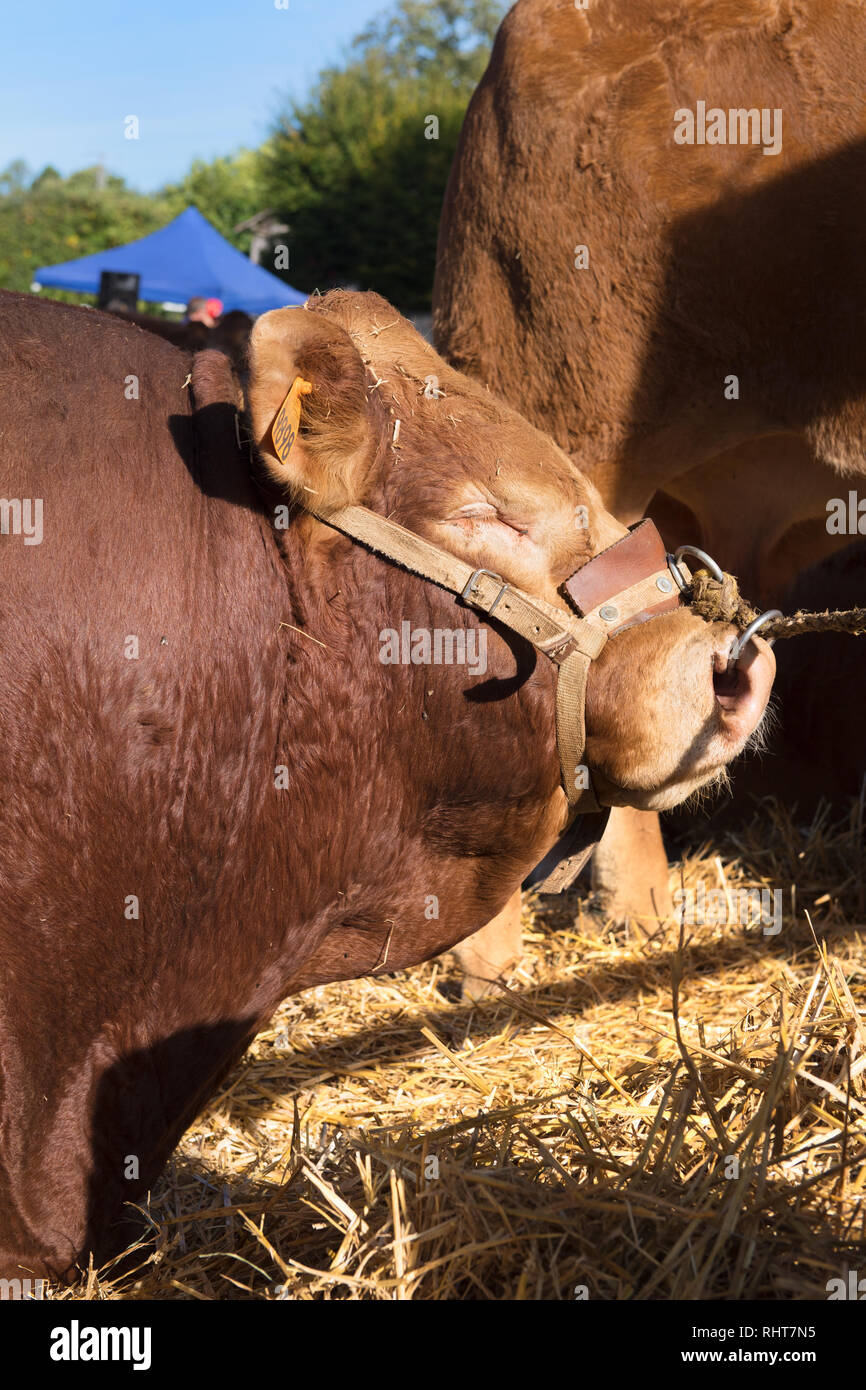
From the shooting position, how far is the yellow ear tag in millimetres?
1927

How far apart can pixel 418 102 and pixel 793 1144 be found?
3148 cm

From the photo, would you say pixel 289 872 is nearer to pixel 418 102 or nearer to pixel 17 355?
pixel 17 355

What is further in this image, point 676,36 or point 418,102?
point 418,102

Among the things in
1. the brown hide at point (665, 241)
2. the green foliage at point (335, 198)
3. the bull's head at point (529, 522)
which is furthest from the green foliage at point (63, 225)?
the bull's head at point (529, 522)

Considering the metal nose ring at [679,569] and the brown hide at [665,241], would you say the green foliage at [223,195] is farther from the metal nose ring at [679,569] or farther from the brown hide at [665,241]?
the metal nose ring at [679,569]

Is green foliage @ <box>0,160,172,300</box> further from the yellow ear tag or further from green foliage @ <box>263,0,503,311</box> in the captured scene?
the yellow ear tag

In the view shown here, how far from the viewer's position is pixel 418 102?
29953 millimetres

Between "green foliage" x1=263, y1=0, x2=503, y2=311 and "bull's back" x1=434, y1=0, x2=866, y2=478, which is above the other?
"green foliage" x1=263, y1=0, x2=503, y2=311

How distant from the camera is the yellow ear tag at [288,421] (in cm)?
193

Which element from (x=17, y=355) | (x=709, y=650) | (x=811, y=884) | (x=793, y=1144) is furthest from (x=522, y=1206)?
(x=811, y=884)

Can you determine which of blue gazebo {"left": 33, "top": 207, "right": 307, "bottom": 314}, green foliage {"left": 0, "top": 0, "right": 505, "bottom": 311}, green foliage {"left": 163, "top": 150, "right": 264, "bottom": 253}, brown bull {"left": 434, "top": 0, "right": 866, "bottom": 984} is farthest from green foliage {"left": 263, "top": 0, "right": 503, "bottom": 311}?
brown bull {"left": 434, "top": 0, "right": 866, "bottom": 984}

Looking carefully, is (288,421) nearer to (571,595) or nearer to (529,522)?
(529,522)

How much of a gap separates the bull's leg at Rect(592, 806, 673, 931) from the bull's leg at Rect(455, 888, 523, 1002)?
0.43 meters

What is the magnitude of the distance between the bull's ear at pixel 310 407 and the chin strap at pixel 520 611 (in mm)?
62
